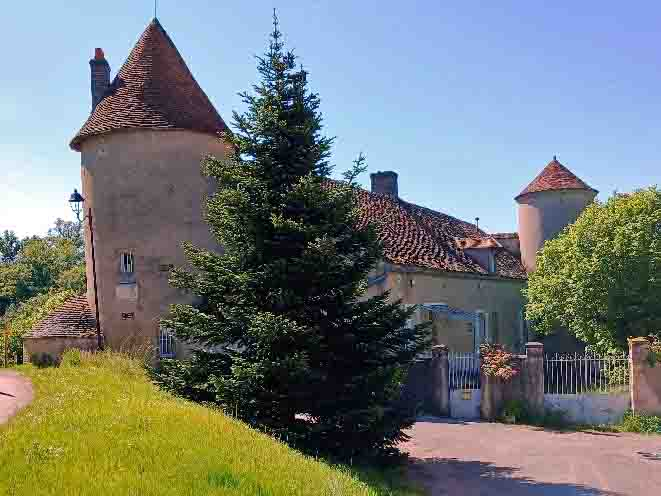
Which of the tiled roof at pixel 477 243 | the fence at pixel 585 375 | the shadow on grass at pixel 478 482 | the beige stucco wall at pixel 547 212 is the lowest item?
the shadow on grass at pixel 478 482

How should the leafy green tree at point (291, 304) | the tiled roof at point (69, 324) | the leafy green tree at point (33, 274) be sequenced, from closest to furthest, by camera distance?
the leafy green tree at point (291, 304)
the tiled roof at point (69, 324)
the leafy green tree at point (33, 274)

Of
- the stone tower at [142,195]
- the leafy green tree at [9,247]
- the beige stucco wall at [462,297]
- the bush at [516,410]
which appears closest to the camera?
the bush at [516,410]

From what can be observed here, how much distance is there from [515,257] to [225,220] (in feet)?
74.5

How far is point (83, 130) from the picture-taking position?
841 inches

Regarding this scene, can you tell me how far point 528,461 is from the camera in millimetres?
14398

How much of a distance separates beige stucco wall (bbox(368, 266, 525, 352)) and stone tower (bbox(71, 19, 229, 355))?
21.7 feet

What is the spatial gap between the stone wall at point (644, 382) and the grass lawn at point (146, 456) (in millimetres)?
10129

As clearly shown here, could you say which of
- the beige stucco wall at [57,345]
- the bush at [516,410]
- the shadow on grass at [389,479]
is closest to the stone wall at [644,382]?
the bush at [516,410]

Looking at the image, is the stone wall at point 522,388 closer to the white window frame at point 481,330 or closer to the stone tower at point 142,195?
the white window frame at point 481,330

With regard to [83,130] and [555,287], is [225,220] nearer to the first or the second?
[83,130]

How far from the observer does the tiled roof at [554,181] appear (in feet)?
98.1

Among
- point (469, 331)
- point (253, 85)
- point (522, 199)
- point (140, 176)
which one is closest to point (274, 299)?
point (253, 85)

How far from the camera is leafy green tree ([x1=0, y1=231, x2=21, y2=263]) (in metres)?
79.0

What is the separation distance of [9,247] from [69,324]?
2559 inches
